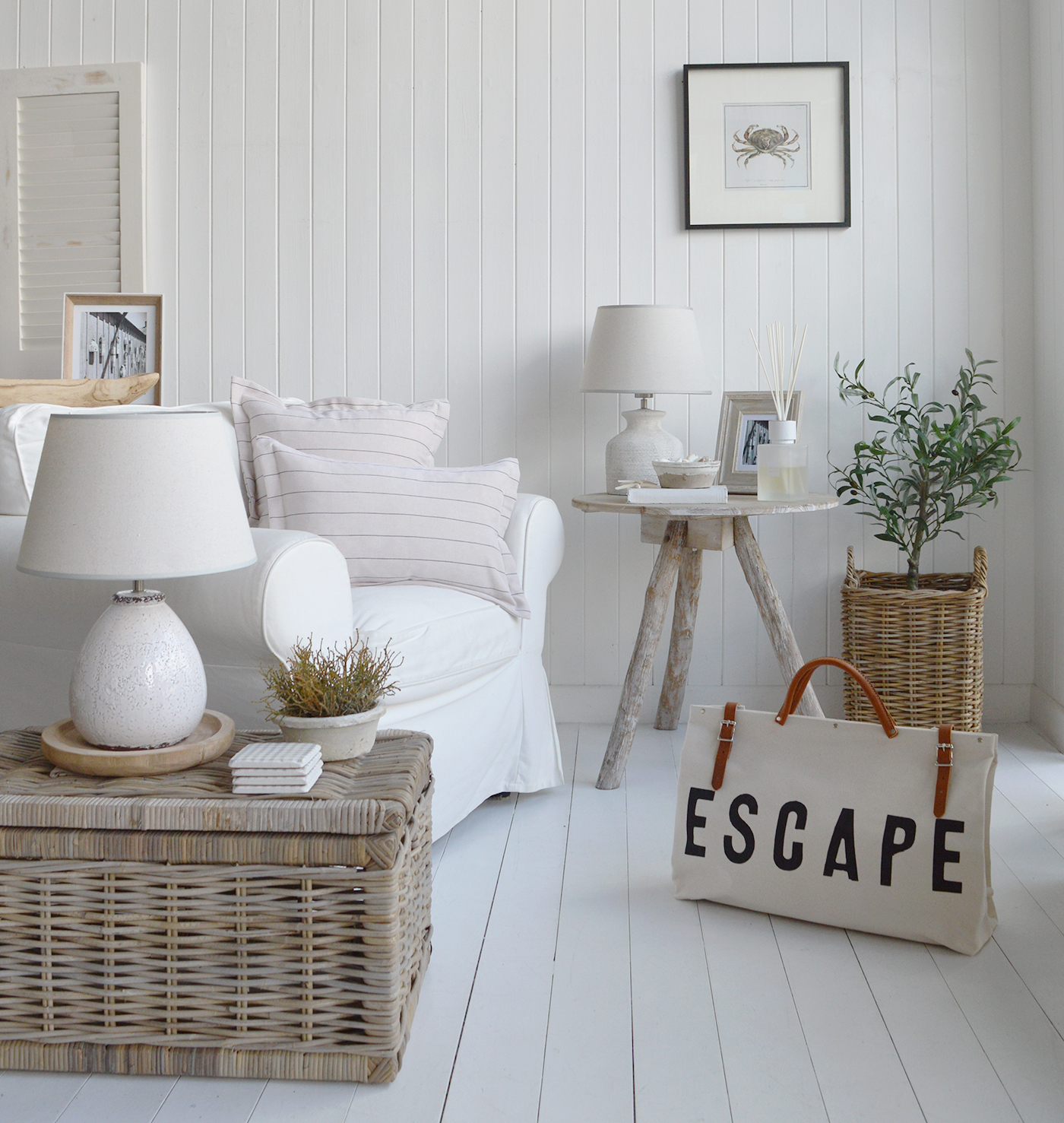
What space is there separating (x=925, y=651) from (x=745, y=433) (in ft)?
2.39

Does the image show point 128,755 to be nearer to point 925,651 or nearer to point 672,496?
point 672,496

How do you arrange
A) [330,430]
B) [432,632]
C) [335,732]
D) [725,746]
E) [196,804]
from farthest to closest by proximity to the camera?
[330,430], [432,632], [725,746], [335,732], [196,804]

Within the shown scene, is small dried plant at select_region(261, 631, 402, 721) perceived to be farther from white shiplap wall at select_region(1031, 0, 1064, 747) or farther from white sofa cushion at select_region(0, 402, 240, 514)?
white shiplap wall at select_region(1031, 0, 1064, 747)

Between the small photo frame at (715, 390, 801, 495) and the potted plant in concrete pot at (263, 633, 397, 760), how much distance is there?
1.64 metres

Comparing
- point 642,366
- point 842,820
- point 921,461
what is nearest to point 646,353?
point 642,366

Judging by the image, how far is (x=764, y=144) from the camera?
9.93 ft

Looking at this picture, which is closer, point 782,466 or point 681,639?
point 782,466

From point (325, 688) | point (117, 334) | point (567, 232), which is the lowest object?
point (325, 688)

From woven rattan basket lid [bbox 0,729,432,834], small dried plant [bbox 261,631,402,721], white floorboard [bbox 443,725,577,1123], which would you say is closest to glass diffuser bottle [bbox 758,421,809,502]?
white floorboard [bbox 443,725,577,1123]

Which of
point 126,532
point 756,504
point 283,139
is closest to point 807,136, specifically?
point 756,504

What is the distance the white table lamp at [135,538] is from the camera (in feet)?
4.47

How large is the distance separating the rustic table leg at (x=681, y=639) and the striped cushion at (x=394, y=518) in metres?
0.70

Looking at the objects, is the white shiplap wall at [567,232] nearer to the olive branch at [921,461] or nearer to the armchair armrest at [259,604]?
the olive branch at [921,461]

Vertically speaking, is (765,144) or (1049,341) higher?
(765,144)
